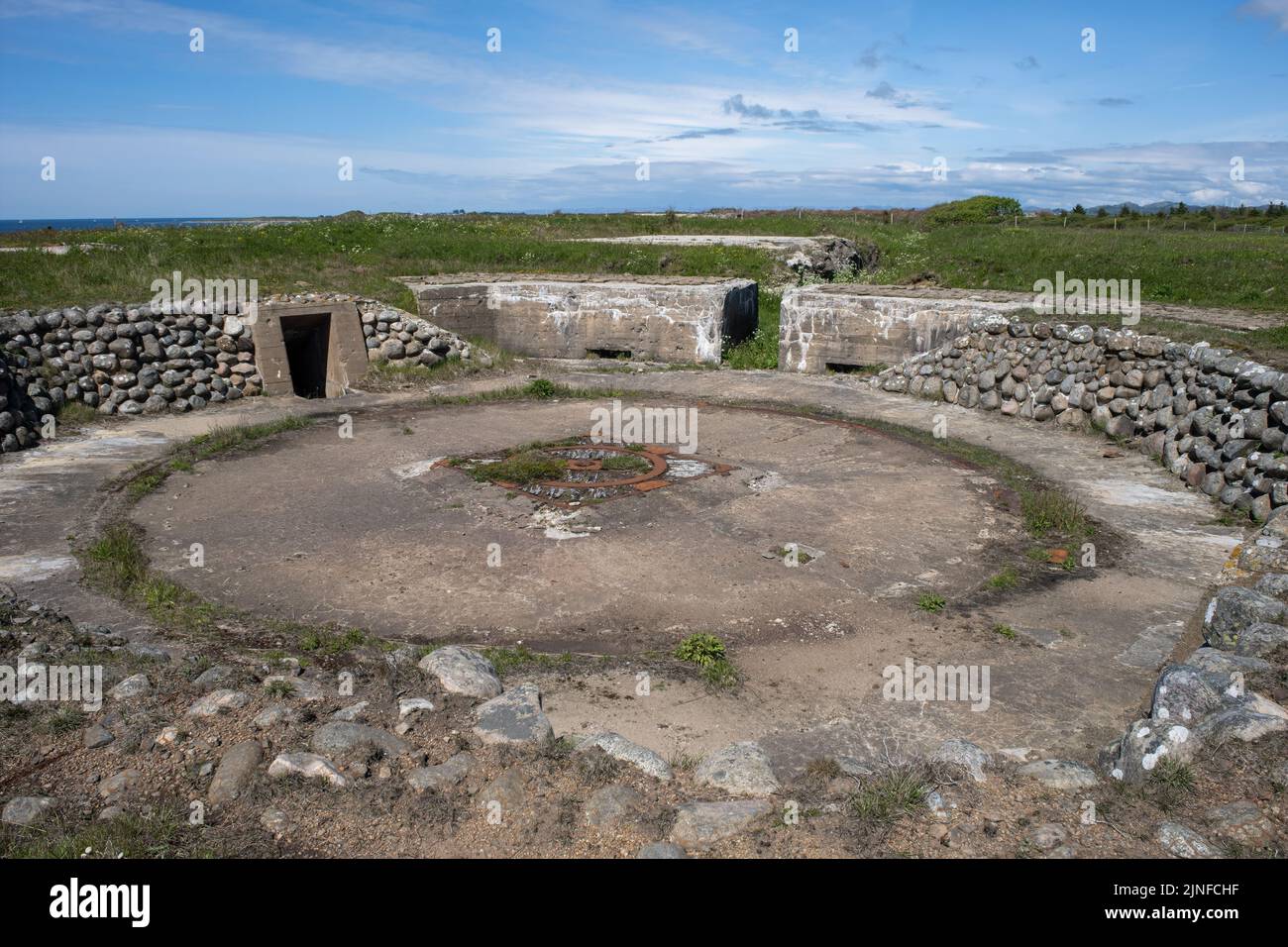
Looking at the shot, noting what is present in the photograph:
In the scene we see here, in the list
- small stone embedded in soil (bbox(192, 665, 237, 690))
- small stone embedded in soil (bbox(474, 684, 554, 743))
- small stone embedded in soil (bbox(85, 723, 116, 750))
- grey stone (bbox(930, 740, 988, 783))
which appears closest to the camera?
grey stone (bbox(930, 740, 988, 783))

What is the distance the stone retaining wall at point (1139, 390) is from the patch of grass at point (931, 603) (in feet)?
12.0

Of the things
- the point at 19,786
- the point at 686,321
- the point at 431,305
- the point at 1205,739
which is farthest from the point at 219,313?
the point at 1205,739

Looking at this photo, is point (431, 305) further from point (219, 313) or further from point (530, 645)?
point (530, 645)

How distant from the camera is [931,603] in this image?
22.9 feet

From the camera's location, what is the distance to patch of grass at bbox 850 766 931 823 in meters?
4.04

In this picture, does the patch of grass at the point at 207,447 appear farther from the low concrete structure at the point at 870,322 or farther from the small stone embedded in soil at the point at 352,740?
the low concrete structure at the point at 870,322

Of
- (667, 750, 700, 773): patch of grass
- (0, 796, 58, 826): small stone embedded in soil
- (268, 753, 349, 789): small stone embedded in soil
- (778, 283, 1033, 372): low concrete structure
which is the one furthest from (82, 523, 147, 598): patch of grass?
(778, 283, 1033, 372): low concrete structure

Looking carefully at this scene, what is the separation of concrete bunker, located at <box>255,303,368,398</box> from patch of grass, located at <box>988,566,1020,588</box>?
10660 mm

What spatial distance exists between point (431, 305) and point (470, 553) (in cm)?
1013

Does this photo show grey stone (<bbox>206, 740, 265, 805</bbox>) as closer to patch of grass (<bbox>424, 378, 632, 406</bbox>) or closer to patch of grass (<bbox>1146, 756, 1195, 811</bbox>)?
patch of grass (<bbox>1146, 756, 1195, 811</bbox>)

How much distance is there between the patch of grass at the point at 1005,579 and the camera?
7.44 metres

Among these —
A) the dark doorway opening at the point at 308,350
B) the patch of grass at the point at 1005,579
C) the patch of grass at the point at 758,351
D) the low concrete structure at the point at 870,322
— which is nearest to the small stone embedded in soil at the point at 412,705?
the patch of grass at the point at 1005,579

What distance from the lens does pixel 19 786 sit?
4.22 metres
